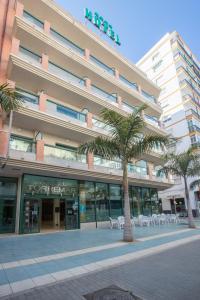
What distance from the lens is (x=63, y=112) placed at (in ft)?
56.2

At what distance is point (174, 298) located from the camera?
4.08m

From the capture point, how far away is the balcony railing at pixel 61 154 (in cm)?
1463

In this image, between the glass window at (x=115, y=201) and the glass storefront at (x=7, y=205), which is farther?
the glass window at (x=115, y=201)

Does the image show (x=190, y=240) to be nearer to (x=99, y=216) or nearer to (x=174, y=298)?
(x=174, y=298)

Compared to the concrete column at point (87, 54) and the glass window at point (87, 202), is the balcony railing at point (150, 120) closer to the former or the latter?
the concrete column at point (87, 54)

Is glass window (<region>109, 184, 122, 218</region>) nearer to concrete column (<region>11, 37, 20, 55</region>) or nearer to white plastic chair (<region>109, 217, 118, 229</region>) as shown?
white plastic chair (<region>109, 217, 118, 229</region>)

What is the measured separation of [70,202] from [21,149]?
6213 mm

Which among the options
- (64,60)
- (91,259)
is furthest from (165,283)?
(64,60)

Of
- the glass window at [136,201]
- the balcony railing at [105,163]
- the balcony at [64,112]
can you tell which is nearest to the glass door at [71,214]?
the balcony railing at [105,163]

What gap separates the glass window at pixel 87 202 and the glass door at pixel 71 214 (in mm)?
512

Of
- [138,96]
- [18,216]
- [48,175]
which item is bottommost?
[18,216]

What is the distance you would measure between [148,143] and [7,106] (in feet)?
25.8

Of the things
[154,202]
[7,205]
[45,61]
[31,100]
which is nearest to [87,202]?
[7,205]

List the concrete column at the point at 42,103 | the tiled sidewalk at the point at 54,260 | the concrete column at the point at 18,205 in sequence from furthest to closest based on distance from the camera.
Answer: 1. the concrete column at the point at 42,103
2. the concrete column at the point at 18,205
3. the tiled sidewalk at the point at 54,260
